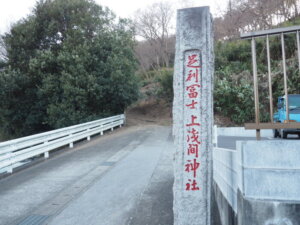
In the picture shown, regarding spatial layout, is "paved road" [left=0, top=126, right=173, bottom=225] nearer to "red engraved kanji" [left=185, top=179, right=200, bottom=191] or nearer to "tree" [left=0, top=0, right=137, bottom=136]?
"red engraved kanji" [left=185, top=179, right=200, bottom=191]

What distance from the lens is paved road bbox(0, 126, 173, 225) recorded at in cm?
436

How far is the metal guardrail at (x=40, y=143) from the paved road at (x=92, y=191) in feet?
1.33

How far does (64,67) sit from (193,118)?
14125 millimetres

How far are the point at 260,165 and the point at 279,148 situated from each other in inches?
9.8

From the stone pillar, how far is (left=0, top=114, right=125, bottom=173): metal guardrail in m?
5.73

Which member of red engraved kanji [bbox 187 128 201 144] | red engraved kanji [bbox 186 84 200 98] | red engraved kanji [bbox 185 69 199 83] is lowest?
red engraved kanji [bbox 187 128 201 144]

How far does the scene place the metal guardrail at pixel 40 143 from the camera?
7.20 metres

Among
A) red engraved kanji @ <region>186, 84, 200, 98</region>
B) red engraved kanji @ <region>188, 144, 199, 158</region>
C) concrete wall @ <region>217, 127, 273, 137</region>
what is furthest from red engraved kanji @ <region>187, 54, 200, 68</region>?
concrete wall @ <region>217, 127, 273, 137</region>

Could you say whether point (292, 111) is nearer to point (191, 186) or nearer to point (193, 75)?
point (193, 75)

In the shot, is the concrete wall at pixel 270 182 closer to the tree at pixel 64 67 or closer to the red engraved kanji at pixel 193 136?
the red engraved kanji at pixel 193 136

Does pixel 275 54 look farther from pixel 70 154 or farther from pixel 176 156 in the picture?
pixel 176 156

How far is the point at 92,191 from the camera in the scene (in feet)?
18.2

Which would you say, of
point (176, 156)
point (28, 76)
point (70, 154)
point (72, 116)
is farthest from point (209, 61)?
point (28, 76)

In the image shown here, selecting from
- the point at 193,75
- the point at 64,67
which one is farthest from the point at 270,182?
the point at 64,67
